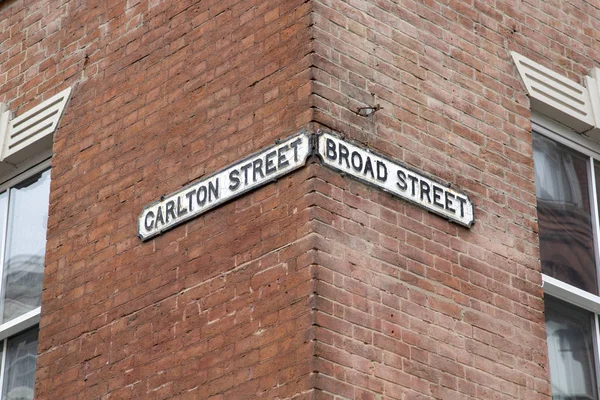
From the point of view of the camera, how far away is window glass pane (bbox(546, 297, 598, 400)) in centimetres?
941

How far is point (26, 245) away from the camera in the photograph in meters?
10.4

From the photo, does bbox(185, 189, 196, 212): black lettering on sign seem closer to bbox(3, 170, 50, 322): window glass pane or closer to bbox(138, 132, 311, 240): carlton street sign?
bbox(138, 132, 311, 240): carlton street sign

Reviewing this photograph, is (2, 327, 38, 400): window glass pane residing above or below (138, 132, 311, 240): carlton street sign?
below

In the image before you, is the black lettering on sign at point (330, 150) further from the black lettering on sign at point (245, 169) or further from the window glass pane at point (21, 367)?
the window glass pane at point (21, 367)

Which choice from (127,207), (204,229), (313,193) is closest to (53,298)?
(127,207)

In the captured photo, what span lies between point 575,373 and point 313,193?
2.51 metres

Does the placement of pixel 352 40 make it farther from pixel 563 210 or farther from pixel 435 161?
pixel 563 210

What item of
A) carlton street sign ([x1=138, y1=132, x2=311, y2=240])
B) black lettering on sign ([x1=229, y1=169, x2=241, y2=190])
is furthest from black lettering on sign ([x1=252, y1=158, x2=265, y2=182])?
black lettering on sign ([x1=229, y1=169, x2=241, y2=190])

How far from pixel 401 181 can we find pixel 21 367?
3108mm

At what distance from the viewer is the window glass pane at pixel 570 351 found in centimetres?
941

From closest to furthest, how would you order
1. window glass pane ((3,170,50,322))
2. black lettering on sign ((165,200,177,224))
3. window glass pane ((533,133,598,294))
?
black lettering on sign ((165,200,177,224)) → window glass pane ((533,133,598,294)) → window glass pane ((3,170,50,322))

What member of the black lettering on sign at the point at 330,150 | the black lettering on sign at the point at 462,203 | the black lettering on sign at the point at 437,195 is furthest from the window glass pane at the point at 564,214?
the black lettering on sign at the point at 330,150

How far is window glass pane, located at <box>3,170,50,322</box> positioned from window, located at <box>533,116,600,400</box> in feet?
11.6

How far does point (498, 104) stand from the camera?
9.57 meters
